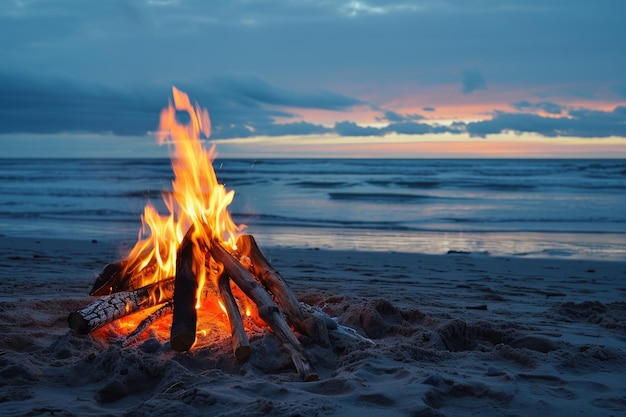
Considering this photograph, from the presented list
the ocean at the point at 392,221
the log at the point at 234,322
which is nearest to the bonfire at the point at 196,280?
the log at the point at 234,322

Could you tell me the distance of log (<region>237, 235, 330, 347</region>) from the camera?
450 cm

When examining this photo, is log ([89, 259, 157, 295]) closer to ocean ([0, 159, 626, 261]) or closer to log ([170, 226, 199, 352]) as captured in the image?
log ([170, 226, 199, 352])

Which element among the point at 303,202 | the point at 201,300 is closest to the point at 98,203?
the point at 303,202

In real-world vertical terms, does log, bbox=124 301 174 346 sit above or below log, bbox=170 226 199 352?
below

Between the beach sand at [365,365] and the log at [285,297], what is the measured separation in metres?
0.16

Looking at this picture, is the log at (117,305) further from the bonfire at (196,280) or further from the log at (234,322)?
the log at (234,322)

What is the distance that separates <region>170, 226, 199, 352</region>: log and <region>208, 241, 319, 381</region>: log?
8.2 inches

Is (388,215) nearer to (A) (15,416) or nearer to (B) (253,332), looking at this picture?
(B) (253,332)

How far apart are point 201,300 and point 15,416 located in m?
2.18

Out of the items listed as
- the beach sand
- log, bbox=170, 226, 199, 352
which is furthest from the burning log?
the beach sand

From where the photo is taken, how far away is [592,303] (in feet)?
21.0

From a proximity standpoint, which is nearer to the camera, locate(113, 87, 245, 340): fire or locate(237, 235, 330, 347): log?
locate(237, 235, 330, 347): log

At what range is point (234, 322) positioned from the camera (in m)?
4.41

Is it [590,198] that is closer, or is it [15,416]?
[15,416]
